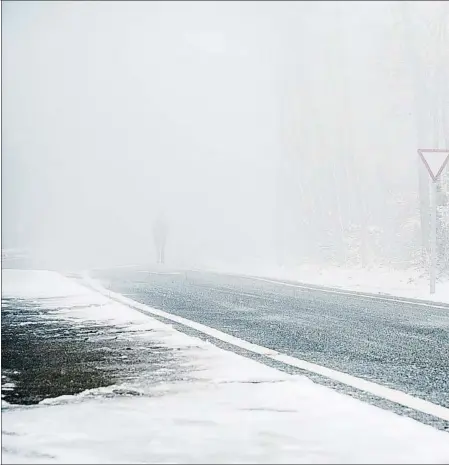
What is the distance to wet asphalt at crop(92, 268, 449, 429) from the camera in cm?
602

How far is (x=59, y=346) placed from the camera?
7.10 meters

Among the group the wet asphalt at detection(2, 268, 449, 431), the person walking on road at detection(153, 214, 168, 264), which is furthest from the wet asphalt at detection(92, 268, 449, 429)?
the person walking on road at detection(153, 214, 168, 264)

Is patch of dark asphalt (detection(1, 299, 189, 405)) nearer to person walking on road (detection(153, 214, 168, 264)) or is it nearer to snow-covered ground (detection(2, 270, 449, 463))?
snow-covered ground (detection(2, 270, 449, 463))

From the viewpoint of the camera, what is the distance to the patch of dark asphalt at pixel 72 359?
5082mm

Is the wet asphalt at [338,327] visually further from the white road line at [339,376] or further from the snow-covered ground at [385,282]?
the snow-covered ground at [385,282]

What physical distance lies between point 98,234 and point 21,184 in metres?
32.0

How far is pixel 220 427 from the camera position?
155 inches

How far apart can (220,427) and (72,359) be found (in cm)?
261

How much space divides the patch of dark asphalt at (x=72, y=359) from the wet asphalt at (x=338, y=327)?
4.22 feet

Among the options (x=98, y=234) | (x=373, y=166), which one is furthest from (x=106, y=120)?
(x=373, y=166)

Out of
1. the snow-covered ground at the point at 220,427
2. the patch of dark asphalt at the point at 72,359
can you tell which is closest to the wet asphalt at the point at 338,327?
the snow-covered ground at the point at 220,427

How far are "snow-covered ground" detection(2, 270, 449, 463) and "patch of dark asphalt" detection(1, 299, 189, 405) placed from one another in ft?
0.89

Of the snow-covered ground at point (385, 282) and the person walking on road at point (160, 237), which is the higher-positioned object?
the person walking on road at point (160, 237)

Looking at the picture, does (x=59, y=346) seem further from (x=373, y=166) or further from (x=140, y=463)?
(x=373, y=166)
